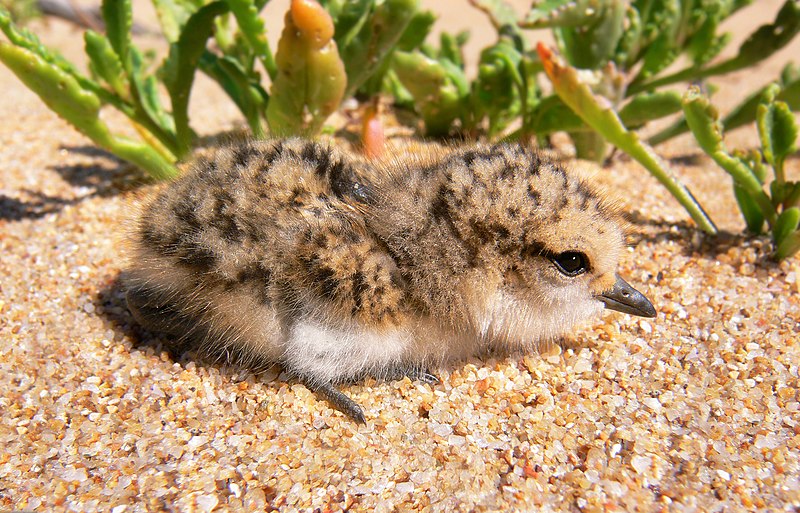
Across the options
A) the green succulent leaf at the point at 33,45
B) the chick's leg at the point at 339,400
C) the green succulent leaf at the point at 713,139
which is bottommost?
the chick's leg at the point at 339,400

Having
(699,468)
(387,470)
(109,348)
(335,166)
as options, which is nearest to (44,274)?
(109,348)

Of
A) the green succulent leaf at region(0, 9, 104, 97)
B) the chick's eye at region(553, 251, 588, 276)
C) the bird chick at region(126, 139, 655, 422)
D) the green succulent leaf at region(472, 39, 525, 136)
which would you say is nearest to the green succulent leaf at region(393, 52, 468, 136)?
the green succulent leaf at region(472, 39, 525, 136)

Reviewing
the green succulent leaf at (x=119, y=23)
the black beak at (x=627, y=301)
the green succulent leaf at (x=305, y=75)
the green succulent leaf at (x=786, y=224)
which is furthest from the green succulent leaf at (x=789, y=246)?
the green succulent leaf at (x=119, y=23)

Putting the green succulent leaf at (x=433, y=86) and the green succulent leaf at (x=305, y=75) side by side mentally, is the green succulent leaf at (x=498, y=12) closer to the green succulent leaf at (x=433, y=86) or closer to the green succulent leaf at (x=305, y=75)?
the green succulent leaf at (x=433, y=86)

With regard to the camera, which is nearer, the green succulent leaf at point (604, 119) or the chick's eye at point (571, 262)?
the chick's eye at point (571, 262)

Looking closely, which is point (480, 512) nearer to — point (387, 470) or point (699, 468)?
point (387, 470)

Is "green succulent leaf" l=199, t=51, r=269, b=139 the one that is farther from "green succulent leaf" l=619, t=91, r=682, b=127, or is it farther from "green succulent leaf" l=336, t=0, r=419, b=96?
"green succulent leaf" l=619, t=91, r=682, b=127
